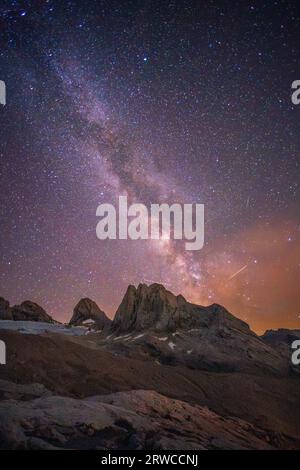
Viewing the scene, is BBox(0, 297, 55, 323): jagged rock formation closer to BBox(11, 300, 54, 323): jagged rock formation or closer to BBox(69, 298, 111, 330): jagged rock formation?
BBox(11, 300, 54, 323): jagged rock formation

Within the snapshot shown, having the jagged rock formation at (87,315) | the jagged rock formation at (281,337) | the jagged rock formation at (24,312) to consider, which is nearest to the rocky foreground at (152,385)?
the jagged rock formation at (281,337)

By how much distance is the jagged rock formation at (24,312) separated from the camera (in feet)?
192

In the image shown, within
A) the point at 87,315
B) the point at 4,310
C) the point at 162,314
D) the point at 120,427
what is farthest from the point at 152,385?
the point at 4,310

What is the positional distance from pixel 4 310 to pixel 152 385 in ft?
133

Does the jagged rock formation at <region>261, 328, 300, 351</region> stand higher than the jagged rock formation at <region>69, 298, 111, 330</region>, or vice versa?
the jagged rock formation at <region>69, 298, 111, 330</region>

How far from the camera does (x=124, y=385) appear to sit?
25.2 metres

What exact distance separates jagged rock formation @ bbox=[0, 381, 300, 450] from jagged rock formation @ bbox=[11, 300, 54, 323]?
44.5 meters

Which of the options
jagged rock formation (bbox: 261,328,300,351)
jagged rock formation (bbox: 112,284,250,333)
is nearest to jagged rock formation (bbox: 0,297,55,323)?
jagged rock formation (bbox: 112,284,250,333)

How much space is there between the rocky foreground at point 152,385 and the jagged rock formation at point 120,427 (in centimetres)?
6

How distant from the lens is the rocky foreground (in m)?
15.0

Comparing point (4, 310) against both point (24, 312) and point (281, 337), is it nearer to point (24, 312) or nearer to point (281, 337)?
point (24, 312)

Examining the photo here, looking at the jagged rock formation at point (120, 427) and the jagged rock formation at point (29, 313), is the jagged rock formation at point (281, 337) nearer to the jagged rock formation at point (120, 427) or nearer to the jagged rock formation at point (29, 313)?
the jagged rock formation at point (120, 427)

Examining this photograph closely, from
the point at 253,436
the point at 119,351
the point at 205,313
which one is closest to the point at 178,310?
the point at 205,313

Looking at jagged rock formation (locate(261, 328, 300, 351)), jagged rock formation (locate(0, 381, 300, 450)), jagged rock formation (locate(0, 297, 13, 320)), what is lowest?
jagged rock formation (locate(261, 328, 300, 351))
